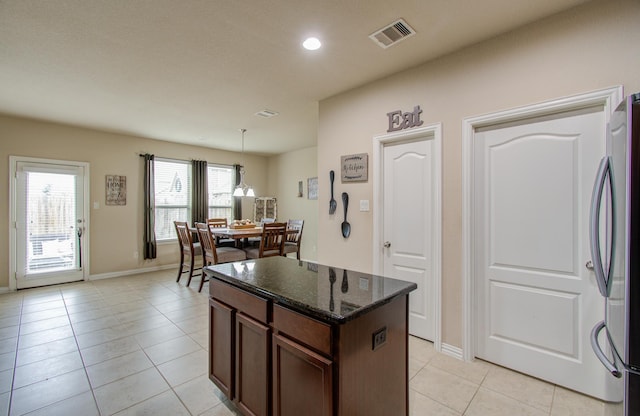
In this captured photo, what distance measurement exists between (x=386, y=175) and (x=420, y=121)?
62cm

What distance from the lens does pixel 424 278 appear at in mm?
2740

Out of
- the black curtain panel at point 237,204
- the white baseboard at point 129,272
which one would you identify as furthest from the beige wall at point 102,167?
the black curtain panel at point 237,204

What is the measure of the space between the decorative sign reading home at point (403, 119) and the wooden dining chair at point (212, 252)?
2.82 meters

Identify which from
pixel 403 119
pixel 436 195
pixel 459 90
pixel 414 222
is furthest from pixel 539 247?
pixel 403 119

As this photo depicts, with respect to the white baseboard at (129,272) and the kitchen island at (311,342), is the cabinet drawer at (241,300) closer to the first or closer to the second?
the kitchen island at (311,342)

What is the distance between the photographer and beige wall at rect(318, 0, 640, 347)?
186 centimetres

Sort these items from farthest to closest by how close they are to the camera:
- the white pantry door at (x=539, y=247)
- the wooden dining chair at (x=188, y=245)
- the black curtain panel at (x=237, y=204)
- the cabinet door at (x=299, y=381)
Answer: the black curtain panel at (x=237, y=204) < the wooden dining chair at (x=188, y=245) < the white pantry door at (x=539, y=247) < the cabinet door at (x=299, y=381)

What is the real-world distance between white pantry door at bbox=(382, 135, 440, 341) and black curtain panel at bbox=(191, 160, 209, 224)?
448 cm

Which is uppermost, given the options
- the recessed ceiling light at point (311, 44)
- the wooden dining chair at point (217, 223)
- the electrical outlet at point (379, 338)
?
the recessed ceiling light at point (311, 44)

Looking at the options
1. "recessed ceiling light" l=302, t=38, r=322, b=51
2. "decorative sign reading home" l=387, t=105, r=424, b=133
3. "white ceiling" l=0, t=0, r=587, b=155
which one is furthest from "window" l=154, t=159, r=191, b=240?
"decorative sign reading home" l=387, t=105, r=424, b=133

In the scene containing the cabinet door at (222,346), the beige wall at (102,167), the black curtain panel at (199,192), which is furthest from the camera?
the black curtain panel at (199,192)

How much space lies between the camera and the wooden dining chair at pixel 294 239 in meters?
4.94

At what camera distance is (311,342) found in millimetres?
1241

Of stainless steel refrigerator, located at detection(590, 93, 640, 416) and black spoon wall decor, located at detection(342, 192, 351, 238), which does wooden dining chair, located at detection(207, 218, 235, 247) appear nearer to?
black spoon wall decor, located at detection(342, 192, 351, 238)
